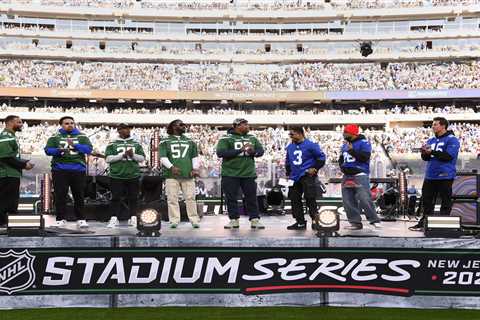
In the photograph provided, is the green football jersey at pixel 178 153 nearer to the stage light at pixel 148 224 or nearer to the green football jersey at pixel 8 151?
the stage light at pixel 148 224

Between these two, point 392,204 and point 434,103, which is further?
point 434,103

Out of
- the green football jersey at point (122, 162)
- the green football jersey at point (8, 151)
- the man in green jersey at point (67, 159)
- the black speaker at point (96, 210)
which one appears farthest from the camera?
the black speaker at point (96, 210)

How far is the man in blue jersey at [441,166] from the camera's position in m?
8.62

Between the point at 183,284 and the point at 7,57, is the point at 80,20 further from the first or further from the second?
the point at 183,284

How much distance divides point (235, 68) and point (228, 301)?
47345mm

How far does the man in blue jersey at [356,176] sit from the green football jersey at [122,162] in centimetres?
330

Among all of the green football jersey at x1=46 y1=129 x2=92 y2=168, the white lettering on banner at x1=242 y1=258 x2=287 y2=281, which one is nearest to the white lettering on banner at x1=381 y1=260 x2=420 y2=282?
the white lettering on banner at x1=242 y1=258 x2=287 y2=281

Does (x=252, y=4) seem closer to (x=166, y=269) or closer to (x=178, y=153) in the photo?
(x=178, y=153)

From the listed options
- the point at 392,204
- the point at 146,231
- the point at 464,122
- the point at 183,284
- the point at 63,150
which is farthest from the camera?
the point at 464,122

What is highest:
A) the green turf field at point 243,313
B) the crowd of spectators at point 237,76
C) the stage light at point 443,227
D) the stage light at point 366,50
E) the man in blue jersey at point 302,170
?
the stage light at point 366,50

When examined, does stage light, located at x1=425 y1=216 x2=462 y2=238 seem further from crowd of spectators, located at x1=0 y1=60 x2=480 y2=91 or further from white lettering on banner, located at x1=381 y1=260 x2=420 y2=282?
crowd of spectators, located at x1=0 y1=60 x2=480 y2=91

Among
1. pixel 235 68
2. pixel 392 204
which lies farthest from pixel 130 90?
pixel 392 204

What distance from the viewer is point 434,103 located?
4953 centimetres

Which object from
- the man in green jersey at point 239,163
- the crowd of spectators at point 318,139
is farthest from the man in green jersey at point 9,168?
the crowd of spectators at point 318,139
